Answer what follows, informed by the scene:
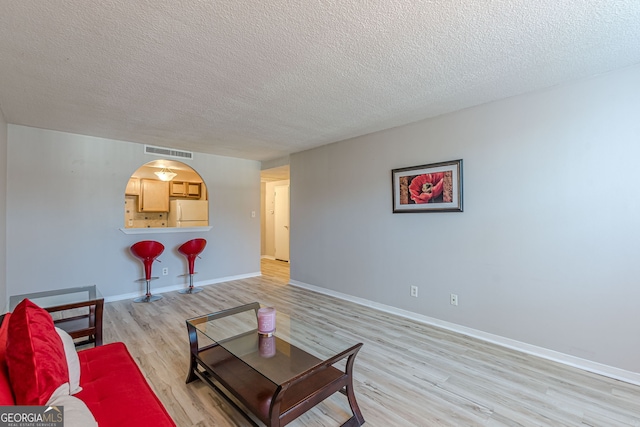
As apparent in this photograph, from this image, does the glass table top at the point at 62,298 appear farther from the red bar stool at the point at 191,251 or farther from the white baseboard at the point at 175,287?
the red bar stool at the point at 191,251

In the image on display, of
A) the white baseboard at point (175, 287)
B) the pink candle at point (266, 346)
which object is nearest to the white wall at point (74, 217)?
the white baseboard at point (175, 287)

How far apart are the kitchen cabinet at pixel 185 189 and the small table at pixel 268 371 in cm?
533

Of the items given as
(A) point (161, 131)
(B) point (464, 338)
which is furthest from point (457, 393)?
(A) point (161, 131)

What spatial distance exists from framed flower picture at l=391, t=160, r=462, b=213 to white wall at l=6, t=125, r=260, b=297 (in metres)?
3.33

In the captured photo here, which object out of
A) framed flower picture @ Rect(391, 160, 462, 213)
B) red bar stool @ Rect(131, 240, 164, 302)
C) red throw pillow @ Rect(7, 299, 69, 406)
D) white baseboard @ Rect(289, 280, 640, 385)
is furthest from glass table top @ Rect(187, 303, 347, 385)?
red bar stool @ Rect(131, 240, 164, 302)

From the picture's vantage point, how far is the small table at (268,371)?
1510 millimetres

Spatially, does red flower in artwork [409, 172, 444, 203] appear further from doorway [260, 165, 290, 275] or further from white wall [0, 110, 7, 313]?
white wall [0, 110, 7, 313]

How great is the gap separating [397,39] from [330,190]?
2715mm

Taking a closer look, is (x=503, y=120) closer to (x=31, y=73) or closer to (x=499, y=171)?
(x=499, y=171)

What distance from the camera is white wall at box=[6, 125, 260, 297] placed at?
3.52m

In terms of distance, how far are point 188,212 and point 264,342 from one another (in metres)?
4.85

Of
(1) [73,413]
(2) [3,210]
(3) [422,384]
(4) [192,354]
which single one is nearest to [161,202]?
(2) [3,210]

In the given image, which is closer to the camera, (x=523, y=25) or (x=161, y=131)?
(x=523, y=25)

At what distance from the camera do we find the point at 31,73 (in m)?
2.18
